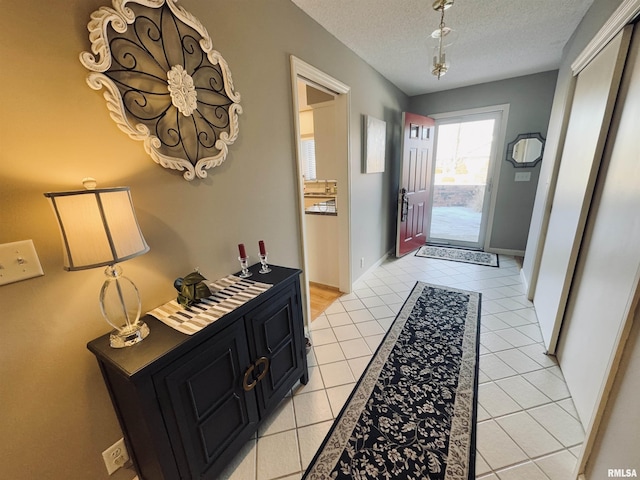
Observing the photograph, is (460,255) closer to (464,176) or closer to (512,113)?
(464,176)

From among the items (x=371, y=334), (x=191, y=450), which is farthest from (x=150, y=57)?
(x=371, y=334)

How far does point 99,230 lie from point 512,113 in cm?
464

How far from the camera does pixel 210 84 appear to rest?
4.17ft

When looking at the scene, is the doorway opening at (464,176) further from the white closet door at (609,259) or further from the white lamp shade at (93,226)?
the white lamp shade at (93,226)

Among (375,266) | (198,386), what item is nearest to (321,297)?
(375,266)

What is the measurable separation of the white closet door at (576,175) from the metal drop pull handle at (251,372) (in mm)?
1982

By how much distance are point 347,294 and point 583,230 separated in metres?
1.97

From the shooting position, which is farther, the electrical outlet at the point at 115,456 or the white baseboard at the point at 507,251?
the white baseboard at the point at 507,251

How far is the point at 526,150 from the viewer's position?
138 inches

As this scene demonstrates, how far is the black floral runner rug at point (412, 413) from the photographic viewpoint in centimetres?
118

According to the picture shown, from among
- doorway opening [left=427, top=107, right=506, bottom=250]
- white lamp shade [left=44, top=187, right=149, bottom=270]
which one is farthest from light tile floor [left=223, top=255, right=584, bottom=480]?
doorway opening [left=427, top=107, right=506, bottom=250]

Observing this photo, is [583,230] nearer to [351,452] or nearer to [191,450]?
[351,452]

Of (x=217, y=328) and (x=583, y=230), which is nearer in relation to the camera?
(x=217, y=328)

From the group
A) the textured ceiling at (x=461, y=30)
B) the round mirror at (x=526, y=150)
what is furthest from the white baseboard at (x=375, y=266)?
the textured ceiling at (x=461, y=30)
